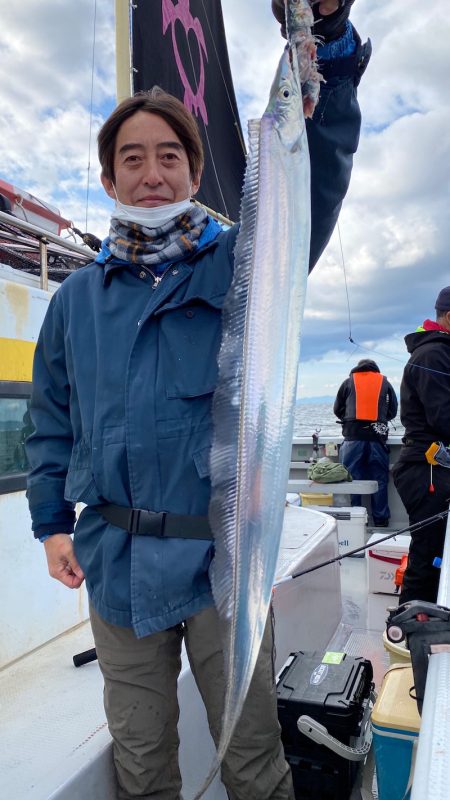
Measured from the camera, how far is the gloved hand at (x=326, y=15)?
136 centimetres

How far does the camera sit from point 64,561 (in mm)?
1839

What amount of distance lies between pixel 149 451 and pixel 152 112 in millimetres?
1095

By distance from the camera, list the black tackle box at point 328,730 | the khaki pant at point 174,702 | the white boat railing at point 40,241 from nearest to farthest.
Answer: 1. the khaki pant at point 174,702
2. the black tackle box at point 328,730
3. the white boat railing at point 40,241

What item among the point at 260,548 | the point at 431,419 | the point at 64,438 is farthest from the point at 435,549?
the point at 260,548

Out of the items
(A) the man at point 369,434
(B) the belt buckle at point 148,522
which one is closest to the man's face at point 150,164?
(B) the belt buckle at point 148,522

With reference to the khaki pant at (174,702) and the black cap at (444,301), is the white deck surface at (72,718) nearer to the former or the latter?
the khaki pant at (174,702)

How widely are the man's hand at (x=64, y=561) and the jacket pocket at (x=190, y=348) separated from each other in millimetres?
674

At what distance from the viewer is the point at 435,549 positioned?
4273mm

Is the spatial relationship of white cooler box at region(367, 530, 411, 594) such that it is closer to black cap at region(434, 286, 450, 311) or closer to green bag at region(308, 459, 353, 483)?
black cap at region(434, 286, 450, 311)

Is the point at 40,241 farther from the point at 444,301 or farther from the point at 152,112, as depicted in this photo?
the point at 444,301

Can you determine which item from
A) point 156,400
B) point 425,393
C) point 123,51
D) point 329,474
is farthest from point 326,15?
point 329,474

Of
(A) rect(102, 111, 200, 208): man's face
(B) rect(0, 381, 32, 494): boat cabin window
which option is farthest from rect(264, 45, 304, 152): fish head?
(B) rect(0, 381, 32, 494): boat cabin window

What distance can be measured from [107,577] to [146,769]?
2.16ft

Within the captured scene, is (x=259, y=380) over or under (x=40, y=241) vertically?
under
